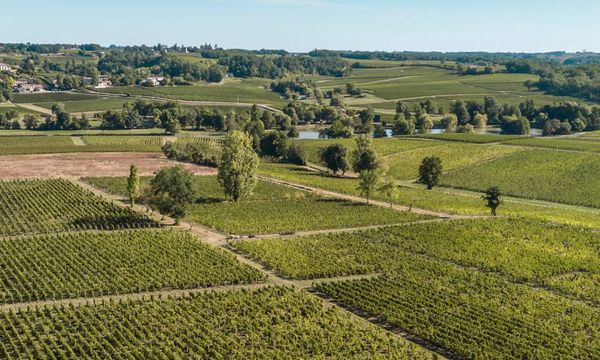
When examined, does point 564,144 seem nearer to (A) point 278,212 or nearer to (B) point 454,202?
(B) point 454,202

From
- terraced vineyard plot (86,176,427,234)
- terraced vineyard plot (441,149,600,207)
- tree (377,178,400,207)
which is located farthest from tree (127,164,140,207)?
terraced vineyard plot (441,149,600,207)

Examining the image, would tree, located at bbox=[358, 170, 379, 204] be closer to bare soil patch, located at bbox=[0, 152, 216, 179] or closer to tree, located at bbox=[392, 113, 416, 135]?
bare soil patch, located at bbox=[0, 152, 216, 179]

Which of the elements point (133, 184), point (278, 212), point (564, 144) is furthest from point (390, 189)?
point (564, 144)

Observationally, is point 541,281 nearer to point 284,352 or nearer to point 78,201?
point 284,352

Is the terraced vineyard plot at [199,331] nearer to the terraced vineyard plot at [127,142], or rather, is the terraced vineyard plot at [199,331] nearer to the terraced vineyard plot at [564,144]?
the terraced vineyard plot at [127,142]

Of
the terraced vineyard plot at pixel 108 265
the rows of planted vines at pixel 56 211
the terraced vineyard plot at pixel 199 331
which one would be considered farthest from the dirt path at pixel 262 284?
the rows of planted vines at pixel 56 211
